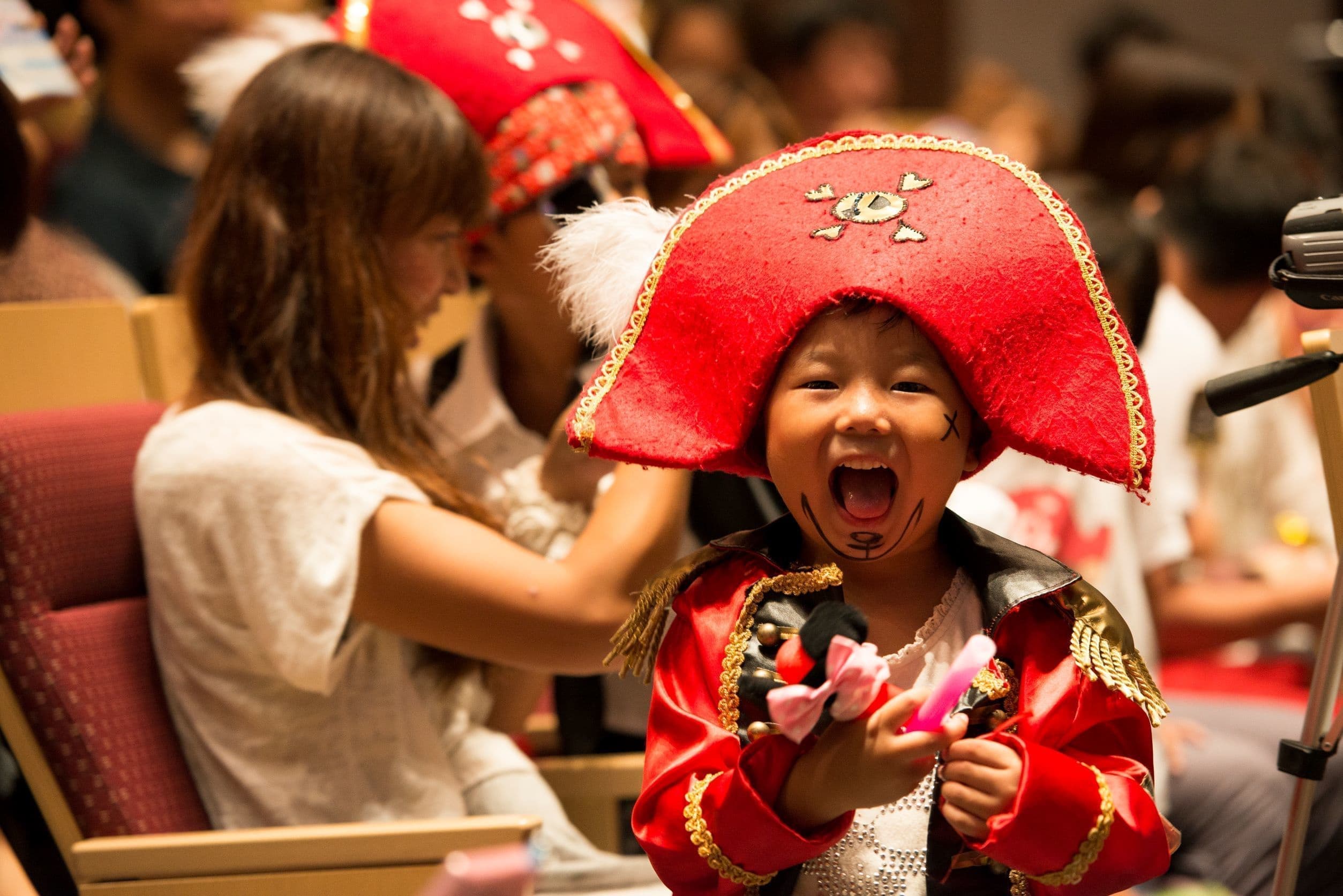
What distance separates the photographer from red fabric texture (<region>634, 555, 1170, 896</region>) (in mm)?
842

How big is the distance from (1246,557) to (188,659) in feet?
6.17

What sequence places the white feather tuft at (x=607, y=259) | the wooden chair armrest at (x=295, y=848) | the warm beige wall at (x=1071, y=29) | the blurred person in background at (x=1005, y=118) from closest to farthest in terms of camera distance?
the white feather tuft at (x=607, y=259) → the wooden chair armrest at (x=295, y=848) → the blurred person in background at (x=1005, y=118) → the warm beige wall at (x=1071, y=29)

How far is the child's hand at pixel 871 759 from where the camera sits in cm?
80

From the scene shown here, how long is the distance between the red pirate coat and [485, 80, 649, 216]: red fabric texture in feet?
2.39

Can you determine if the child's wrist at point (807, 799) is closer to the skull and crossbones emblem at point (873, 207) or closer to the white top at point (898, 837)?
the white top at point (898, 837)

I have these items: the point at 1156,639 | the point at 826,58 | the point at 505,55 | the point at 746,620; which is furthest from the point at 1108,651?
the point at 826,58

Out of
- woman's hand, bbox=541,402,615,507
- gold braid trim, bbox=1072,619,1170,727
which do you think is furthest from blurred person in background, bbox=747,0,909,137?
gold braid trim, bbox=1072,619,1170,727

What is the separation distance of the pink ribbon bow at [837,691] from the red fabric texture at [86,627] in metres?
0.77

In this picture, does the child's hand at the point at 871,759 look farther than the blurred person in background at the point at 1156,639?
No

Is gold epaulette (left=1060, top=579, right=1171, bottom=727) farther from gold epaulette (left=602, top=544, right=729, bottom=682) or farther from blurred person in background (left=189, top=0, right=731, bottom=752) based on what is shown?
blurred person in background (left=189, top=0, right=731, bottom=752)

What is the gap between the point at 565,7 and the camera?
1740 millimetres

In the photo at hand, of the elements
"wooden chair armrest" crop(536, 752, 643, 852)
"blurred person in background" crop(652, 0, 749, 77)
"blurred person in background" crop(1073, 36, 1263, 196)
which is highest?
"blurred person in background" crop(1073, 36, 1263, 196)

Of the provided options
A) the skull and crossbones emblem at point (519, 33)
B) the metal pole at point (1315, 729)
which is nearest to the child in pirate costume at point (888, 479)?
the metal pole at point (1315, 729)

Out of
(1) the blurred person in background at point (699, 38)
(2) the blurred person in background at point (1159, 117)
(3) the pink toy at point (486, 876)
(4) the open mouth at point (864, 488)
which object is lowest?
(1) the blurred person in background at point (699, 38)
